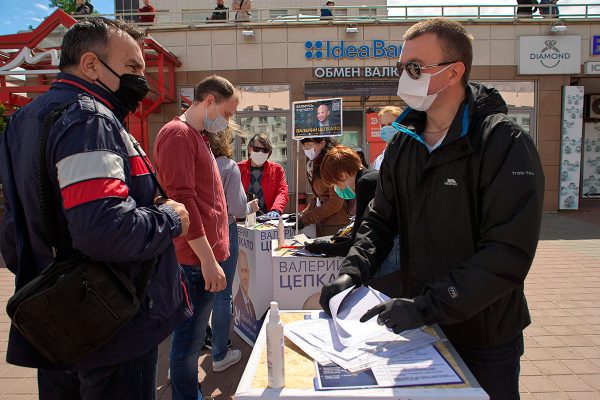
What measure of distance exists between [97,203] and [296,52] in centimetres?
1083

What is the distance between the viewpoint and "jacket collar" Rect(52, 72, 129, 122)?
159cm

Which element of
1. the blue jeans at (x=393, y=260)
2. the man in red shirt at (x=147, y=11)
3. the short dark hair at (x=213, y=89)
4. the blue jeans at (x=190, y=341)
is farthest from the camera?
the man in red shirt at (x=147, y=11)

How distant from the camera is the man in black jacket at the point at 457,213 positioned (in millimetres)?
1451

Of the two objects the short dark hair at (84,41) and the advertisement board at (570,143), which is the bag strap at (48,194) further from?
the advertisement board at (570,143)

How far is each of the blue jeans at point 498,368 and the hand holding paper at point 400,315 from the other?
1.27ft

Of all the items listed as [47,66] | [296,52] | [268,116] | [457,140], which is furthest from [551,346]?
[47,66]

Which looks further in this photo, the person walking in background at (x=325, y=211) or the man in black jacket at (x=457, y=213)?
the person walking in background at (x=325, y=211)

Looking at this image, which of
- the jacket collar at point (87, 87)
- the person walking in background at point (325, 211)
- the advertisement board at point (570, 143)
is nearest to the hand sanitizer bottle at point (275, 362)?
the jacket collar at point (87, 87)

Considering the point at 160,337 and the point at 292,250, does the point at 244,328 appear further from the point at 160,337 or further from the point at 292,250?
the point at 160,337

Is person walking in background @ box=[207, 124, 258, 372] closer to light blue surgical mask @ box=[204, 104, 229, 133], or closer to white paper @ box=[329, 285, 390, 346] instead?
light blue surgical mask @ box=[204, 104, 229, 133]

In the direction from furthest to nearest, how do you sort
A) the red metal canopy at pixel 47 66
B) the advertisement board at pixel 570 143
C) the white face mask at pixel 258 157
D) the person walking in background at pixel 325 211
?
the advertisement board at pixel 570 143, the red metal canopy at pixel 47 66, the white face mask at pixel 258 157, the person walking in background at pixel 325 211

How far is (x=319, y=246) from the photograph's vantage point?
137 inches

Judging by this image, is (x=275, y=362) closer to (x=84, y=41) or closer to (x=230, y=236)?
(x=84, y=41)

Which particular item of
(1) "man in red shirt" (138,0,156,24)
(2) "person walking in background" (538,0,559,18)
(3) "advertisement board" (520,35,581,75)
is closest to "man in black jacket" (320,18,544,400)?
(3) "advertisement board" (520,35,581,75)
